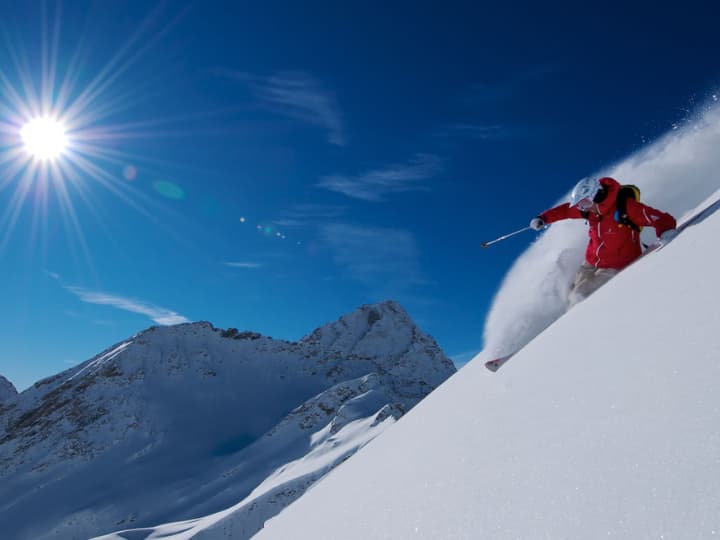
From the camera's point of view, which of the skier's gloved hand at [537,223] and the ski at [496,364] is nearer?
the ski at [496,364]

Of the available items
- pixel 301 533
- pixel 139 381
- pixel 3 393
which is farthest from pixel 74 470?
pixel 3 393

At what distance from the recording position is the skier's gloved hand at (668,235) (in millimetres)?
3653

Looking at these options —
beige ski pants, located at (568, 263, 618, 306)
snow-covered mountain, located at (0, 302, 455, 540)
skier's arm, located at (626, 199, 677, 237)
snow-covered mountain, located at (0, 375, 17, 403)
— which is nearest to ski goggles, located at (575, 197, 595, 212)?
skier's arm, located at (626, 199, 677, 237)

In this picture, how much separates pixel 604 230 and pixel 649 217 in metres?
0.65

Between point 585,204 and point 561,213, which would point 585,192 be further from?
point 561,213

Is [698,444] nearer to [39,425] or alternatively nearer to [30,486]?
[30,486]

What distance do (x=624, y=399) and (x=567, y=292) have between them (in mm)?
3728

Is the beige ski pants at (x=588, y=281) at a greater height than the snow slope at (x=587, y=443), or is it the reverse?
the beige ski pants at (x=588, y=281)

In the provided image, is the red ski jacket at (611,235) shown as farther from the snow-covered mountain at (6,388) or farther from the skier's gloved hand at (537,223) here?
the snow-covered mountain at (6,388)

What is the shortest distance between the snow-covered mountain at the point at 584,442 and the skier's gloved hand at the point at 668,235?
54 centimetres

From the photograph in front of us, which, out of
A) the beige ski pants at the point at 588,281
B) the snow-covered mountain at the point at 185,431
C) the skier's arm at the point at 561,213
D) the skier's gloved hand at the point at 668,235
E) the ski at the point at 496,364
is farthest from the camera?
the snow-covered mountain at the point at 185,431

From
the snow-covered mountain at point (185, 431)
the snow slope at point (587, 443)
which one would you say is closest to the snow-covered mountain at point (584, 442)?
the snow slope at point (587, 443)

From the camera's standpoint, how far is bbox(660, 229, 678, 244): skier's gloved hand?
365 centimetres

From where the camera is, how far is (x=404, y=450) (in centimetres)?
276
